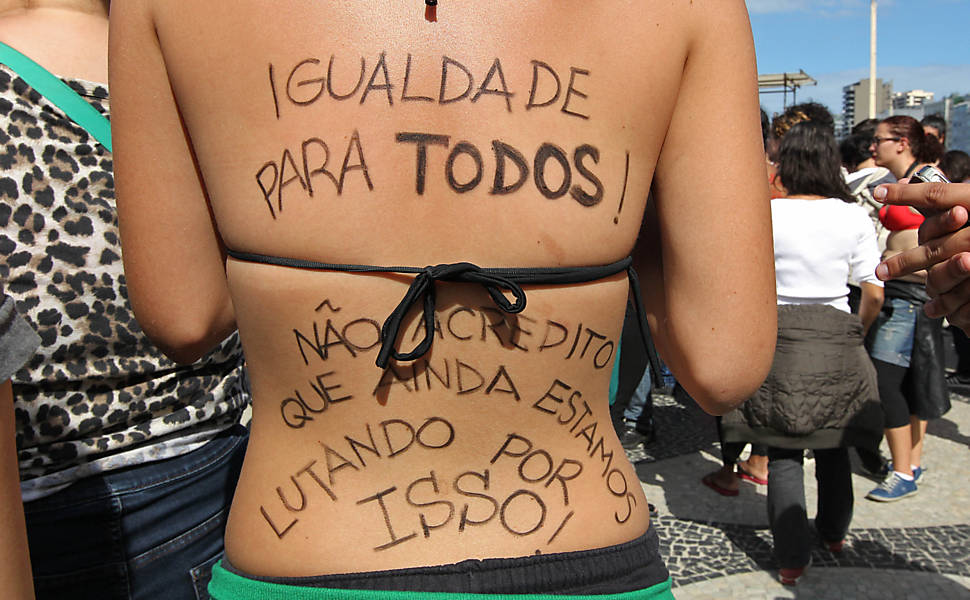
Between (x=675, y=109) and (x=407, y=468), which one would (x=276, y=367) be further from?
(x=675, y=109)

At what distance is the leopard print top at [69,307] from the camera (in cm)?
141

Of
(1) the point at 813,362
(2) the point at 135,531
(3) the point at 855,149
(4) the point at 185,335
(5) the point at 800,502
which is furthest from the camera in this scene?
(3) the point at 855,149

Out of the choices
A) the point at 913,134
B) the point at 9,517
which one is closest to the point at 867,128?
the point at 913,134

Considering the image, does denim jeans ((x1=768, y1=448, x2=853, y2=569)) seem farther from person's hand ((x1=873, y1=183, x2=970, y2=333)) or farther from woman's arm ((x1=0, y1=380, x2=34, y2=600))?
woman's arm ((x1=0, y1=380, x2=34, y2=600))

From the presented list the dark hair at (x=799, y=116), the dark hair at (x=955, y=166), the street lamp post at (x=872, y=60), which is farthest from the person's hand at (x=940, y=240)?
the street lamp post at (x=872, y=60)

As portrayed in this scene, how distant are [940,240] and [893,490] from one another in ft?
10.6

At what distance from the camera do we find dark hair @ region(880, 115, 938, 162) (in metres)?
4.76

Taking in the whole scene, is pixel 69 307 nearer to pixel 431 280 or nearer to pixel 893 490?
pixel 431 280

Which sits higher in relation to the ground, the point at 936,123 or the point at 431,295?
the point at 936,123

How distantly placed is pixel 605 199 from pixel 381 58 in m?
0.38

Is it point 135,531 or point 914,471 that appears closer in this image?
point 135,531

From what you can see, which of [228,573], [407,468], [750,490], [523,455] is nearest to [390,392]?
[407,468]

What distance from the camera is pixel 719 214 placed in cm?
121

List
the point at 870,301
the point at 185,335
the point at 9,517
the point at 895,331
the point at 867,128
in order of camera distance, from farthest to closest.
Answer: the point at 867,128 < the point at 895,331 < the point at 870,301 < the point at 185,335 < the point at 9,517
